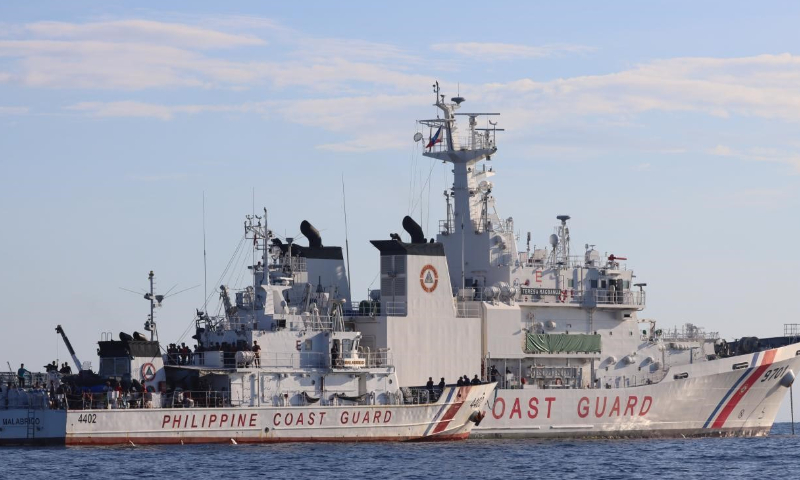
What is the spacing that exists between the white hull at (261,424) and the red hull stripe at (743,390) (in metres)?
9.68

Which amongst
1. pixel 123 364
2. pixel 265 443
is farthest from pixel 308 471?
pixel 123 364

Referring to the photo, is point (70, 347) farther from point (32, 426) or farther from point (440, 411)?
point (440, 411)

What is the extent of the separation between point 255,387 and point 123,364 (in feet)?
13.2

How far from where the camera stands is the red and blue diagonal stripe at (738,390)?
49562 mm

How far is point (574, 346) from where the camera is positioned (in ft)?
160

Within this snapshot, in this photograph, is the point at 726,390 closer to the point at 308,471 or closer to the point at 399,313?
the point at 399,313

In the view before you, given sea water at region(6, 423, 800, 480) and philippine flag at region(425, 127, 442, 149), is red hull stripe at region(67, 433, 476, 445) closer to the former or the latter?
sea water at region(6, 423, 800, 480)

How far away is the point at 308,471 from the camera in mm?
36562

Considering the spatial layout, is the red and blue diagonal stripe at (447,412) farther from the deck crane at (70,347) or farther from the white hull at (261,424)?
the deck crane at (70,347)

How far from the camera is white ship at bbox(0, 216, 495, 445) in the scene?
40.8 metres

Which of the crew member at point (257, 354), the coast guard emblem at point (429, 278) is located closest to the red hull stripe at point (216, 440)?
the crew member at point (257, 354)

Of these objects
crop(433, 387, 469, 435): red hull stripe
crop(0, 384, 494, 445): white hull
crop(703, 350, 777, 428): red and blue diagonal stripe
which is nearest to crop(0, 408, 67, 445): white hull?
crop(0, 384, 494, 445): white hull

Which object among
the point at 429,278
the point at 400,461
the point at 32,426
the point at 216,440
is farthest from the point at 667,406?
the point at 32,426

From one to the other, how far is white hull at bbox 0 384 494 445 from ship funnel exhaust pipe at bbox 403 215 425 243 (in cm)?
535
